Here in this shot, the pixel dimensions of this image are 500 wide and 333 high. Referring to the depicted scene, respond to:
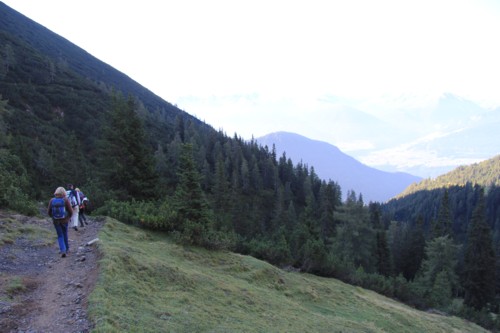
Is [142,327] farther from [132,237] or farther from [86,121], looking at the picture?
[86,121]

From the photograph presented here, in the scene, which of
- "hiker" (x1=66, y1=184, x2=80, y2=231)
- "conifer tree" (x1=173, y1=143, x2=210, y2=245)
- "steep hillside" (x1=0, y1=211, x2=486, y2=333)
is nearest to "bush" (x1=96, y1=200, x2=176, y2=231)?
"conifer tree" (x1=173, y1=143, x2=210, y2=245)

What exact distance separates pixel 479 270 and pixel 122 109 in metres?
64.3

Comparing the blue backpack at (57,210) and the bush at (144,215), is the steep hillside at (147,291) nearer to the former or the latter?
the bush at (144,215)

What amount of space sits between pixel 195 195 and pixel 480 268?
61558 mm

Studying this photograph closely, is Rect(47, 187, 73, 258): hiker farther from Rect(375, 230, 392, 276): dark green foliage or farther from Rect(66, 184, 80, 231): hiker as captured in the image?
Rect(375, 230, 392, 276): dark green foliage

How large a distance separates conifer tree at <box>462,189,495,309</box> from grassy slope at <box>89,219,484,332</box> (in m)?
47.9

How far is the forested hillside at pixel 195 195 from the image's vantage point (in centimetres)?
1964

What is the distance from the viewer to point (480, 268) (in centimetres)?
5772

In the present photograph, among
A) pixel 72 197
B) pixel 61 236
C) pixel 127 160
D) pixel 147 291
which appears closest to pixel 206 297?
pixel 147 291

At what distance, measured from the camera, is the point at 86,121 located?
3506 inches

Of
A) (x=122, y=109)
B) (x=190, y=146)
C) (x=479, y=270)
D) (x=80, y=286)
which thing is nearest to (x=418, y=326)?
(x=190, y=146)

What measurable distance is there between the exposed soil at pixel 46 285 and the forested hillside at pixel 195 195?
5.73 m

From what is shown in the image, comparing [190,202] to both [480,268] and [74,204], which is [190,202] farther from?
[480,268]

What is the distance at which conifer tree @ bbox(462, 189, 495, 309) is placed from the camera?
57.6m
